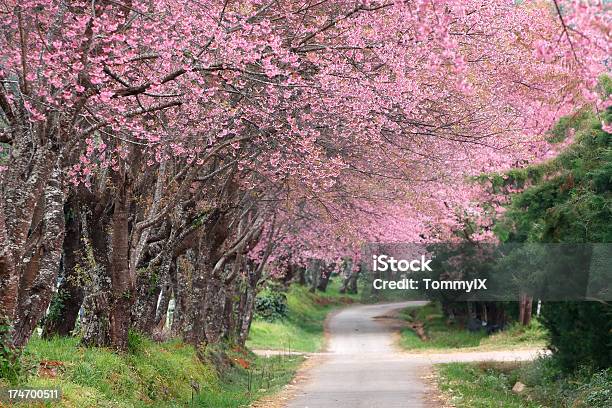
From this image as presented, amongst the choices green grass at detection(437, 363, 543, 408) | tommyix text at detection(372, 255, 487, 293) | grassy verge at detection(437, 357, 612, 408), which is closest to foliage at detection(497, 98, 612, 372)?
grassy verge at detection(437, 357, 612, 408)

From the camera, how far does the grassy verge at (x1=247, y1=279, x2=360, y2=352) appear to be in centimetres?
4072

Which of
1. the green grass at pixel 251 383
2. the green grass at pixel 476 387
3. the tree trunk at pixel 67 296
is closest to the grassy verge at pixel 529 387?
the green grass at pixel 476 387

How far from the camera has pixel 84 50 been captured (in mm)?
9758

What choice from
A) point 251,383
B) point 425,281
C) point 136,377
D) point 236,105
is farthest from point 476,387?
point 425,281

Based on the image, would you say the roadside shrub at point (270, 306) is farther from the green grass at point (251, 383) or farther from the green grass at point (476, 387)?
the green grass at point (476, 387)

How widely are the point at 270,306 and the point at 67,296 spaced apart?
32.0 m

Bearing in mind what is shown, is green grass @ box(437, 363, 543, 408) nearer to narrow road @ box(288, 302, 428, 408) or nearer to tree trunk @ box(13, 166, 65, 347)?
narrow road @ box(288, 302, 428, 408)

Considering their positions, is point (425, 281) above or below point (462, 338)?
above

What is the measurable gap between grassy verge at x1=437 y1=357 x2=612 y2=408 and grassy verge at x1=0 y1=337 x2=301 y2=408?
14.2 feet

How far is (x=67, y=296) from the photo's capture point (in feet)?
54.6

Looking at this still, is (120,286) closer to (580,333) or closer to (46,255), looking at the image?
(46,255)

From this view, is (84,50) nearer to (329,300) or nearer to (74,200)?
(74,200)

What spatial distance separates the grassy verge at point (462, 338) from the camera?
3466 centimetres

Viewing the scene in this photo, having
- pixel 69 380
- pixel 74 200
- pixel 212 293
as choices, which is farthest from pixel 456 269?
pixel 69 380
